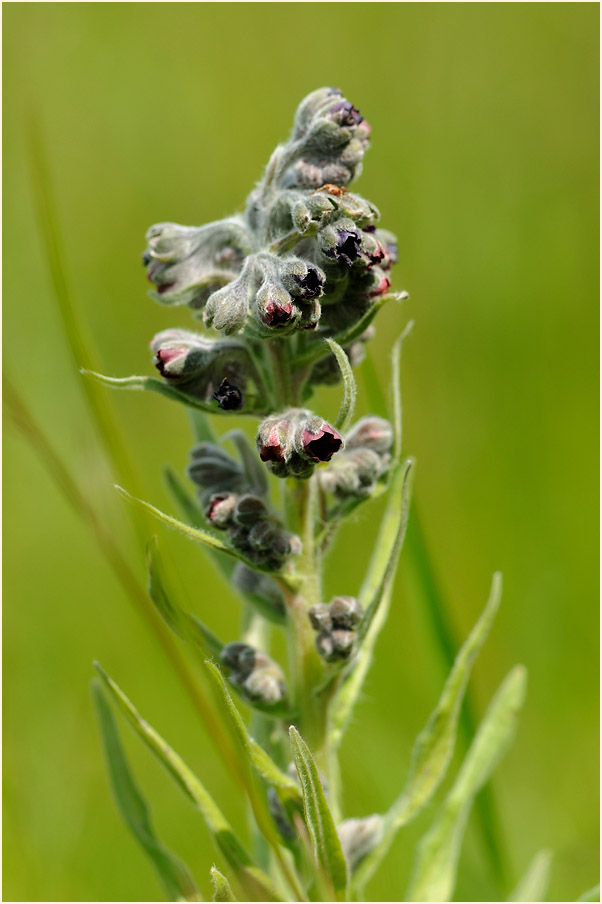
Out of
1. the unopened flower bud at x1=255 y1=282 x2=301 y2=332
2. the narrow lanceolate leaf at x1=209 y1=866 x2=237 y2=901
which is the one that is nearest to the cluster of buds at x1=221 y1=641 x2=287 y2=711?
the narrow lanceolate leaf at x1=209 y1=866 x2=237 y2=901

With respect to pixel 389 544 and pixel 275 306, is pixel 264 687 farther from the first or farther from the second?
pixel 275 306

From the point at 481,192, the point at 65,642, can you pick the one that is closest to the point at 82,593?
the point at 65,642

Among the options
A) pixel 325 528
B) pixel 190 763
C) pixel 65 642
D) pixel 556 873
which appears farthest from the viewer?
pixel 65 642

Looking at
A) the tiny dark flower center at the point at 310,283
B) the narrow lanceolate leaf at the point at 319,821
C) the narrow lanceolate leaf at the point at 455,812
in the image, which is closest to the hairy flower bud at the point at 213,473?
the tiny dark flower center at the point at 310,283

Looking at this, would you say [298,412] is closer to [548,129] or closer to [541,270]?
[541,270]

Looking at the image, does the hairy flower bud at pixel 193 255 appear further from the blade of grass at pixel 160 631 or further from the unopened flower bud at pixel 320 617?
the unopened flower bud at pixel 320 617
